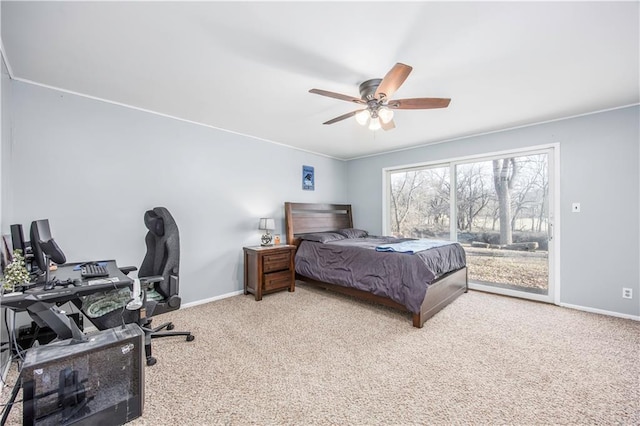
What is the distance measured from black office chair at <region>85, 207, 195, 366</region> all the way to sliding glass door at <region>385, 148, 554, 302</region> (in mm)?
4001

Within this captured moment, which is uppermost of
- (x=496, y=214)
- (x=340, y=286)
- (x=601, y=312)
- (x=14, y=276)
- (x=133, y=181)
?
(x=133, y=181)

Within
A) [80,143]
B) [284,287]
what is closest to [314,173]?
[284,287]

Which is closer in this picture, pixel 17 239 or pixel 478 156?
pixel 17 239

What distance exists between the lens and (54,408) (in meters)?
1.45

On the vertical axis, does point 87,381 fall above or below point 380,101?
below

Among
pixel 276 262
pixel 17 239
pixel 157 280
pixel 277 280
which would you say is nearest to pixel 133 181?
pixel 17 239

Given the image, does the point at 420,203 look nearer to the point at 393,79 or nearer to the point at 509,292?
the point at 509,292

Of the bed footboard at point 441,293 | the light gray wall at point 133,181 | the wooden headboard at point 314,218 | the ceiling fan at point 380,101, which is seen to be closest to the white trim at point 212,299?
the light gray wall at point 133,181

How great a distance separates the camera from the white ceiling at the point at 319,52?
1.63 metres

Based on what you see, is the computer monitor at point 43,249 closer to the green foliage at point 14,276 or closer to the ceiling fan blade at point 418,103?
the green foliage at point 14,276

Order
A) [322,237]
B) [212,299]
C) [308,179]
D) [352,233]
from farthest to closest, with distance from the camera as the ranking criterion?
[308,179] < [352,233] < [322,237] < [212,299]

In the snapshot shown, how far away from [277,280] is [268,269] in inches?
9.2

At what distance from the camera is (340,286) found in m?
3.73

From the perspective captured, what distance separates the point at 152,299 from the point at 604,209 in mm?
4834
